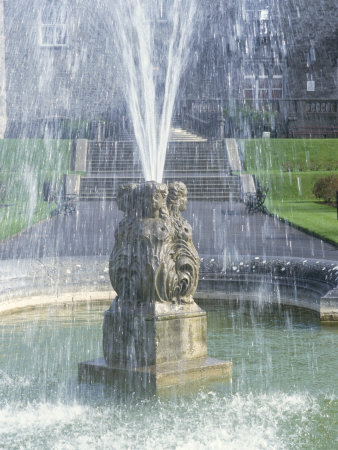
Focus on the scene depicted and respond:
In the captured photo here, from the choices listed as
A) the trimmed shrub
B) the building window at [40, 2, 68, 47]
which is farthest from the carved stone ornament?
the building window at [40, 2, 68, 47]

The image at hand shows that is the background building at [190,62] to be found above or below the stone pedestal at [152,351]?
above

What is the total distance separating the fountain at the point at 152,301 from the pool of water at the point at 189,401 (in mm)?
190

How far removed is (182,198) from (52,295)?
11.1 ft

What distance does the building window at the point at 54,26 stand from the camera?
4097cm

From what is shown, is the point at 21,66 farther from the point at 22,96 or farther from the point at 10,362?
the point at 10,362

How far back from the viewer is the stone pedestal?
5.12m

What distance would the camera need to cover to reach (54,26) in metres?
41.2

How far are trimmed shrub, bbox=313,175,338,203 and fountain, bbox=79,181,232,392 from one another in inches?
690

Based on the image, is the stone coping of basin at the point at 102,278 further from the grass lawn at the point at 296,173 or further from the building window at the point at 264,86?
the building window at the point at 264,86

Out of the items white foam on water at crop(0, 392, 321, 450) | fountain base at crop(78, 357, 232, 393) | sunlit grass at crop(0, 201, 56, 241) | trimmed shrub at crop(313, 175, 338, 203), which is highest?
trimmed shrub at crop(313, 175, 338, 203)

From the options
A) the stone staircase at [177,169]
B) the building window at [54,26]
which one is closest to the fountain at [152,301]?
the stone staircase at [177,169]

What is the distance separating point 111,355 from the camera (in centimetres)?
532

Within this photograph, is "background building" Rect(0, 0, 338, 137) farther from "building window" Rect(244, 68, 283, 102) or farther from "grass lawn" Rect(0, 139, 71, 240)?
"grass lawn" Rect(0, 139, 71, 240)

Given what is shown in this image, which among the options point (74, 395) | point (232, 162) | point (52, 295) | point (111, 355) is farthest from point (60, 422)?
point (232, 162)
